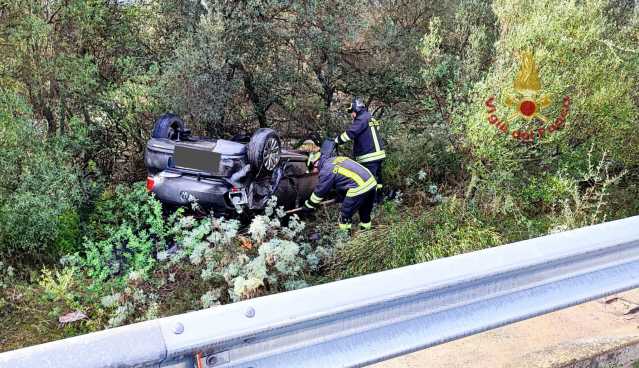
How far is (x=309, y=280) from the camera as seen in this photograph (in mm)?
5137

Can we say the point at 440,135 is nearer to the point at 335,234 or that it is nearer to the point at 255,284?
the point at 335,234

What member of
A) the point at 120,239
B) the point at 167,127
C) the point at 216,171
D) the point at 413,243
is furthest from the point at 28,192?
the point at 413,243

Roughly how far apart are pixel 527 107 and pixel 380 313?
496cm

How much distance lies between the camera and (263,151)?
19.0 ft

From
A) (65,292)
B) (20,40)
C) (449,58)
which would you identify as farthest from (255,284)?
(449,58)

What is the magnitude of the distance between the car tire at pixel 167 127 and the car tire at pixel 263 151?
1.04 m

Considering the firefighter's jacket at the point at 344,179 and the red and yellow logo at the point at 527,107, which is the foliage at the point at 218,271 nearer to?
the firefighter's jacket at the point at 344,179

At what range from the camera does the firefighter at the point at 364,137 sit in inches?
293

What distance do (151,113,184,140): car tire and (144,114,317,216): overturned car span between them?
66 mm

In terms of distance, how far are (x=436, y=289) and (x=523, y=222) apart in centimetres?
468

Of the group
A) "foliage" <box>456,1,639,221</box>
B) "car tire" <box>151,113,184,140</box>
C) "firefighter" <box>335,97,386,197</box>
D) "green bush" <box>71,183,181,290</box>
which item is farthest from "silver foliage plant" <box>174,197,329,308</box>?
"firefighter" <box>335,97,386,197</box>

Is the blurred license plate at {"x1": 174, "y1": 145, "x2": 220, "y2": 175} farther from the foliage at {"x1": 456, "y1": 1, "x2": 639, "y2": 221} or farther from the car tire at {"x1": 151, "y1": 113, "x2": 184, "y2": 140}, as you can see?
the foliage at {"x1": 456, "y1": 1, "x2": 639, "y2": 221}

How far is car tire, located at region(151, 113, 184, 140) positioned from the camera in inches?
246

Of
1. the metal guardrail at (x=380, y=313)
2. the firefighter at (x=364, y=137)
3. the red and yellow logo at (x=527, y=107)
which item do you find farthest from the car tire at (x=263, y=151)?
the metal guardrail at (x=380, y=313)
